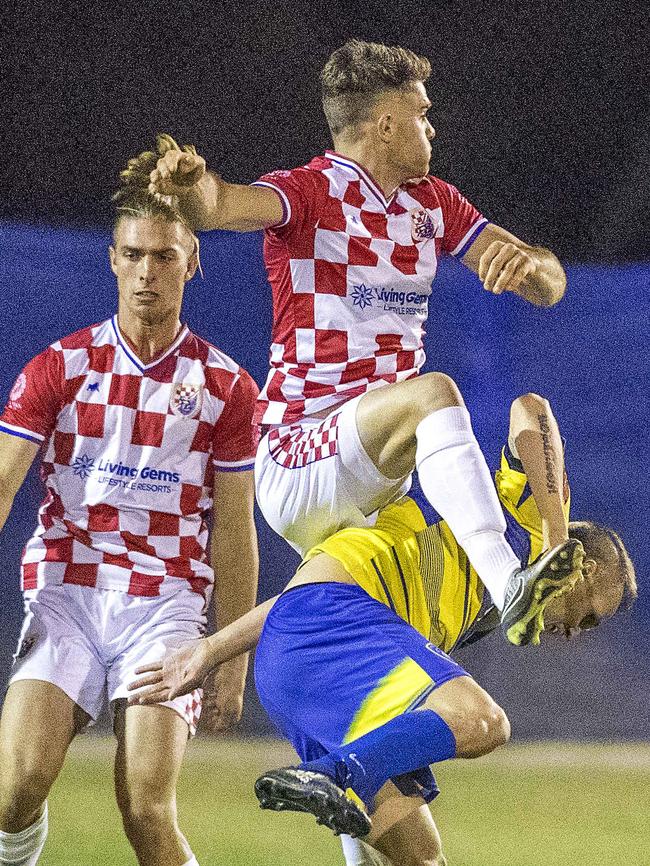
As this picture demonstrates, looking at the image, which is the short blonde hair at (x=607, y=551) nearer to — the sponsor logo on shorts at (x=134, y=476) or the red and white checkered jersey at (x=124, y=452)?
the red and white checkered jersey at (x=124, y=452)

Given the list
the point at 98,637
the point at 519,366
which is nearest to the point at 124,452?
the point at 98,637

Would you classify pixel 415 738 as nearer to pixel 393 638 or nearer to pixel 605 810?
pixel 393 638

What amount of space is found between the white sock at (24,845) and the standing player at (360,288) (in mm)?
811

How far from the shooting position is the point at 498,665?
299 centimetres

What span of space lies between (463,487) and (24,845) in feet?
4.03

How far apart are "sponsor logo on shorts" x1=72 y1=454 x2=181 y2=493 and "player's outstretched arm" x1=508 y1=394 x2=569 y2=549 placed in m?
0.79

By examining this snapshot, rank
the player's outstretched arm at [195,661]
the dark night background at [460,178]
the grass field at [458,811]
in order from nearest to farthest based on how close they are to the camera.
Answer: the player's outstretched arm at [195,661]
the grass field at [458,811]
the dark night background at [460,178]

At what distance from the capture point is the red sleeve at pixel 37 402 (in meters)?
2.69

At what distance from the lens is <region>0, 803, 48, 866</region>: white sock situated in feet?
8.12

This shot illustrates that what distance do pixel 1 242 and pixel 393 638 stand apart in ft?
4.97

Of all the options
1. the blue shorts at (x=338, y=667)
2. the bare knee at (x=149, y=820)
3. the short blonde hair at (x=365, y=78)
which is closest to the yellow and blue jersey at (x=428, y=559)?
the blue shorts at (x=338, y=667)

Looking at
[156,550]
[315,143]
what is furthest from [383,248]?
[156,550]

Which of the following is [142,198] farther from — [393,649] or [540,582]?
[540,582]

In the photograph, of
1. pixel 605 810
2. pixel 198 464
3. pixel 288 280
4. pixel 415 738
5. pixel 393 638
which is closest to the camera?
pixel 415 738
